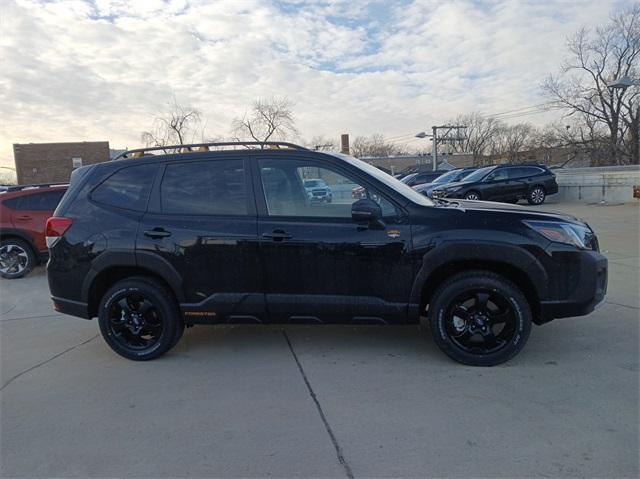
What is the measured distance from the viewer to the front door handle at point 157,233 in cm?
379

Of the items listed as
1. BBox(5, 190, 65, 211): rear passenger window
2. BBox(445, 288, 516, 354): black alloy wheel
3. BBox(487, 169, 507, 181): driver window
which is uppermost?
BBox(487, 169, 507, 181): driver window

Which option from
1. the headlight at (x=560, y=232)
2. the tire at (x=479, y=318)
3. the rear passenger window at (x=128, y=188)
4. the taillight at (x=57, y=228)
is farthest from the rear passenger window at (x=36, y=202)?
the headlight at (x=560, y=232)

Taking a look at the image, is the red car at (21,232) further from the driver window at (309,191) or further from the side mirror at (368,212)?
the side mirror at (368,212)

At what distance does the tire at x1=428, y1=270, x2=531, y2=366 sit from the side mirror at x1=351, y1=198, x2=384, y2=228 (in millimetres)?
779

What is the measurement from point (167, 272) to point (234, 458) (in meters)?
1.80

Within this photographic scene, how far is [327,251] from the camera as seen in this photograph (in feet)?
11.9

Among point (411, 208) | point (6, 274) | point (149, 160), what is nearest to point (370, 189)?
point (411, 208)

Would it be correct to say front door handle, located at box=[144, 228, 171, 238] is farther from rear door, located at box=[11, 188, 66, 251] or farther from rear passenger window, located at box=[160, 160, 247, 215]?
rear door, located at box=[11, 188, 66, 251]

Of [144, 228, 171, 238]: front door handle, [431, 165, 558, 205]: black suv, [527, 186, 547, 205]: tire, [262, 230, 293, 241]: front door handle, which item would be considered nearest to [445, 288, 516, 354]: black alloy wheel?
[262, 230, 293, 241]: front door handle

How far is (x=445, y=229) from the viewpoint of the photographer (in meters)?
3.50

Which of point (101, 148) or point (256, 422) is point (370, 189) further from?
point (101, 148)

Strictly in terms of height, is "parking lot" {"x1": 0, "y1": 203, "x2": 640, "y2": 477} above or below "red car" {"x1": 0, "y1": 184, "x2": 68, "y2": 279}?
below

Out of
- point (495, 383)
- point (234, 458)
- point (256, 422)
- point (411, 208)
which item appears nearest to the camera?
point (234, 458)

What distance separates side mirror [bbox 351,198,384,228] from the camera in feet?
11.4
